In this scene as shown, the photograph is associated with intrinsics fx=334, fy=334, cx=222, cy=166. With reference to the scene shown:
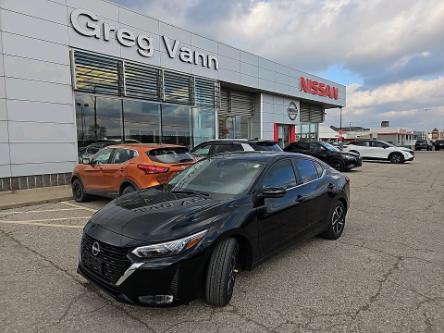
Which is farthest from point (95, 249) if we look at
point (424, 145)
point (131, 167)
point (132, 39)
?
point (424, 145)

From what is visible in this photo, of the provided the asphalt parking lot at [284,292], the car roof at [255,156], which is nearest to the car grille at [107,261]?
the asphalt parking lot at [284,292]

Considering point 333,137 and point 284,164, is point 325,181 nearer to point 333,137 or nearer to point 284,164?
point 284,164

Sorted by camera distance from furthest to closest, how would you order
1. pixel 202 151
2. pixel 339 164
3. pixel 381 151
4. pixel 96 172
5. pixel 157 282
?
pixel 381 151
pixel 339 164
pixel 202 151
pixel 96 172
pixel 157 282

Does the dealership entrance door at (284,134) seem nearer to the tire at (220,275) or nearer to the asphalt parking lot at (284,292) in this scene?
the asphalt parking lot at (284,292)

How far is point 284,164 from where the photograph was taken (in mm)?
4527

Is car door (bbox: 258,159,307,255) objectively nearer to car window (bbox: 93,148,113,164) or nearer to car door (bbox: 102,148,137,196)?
car door (bbox: 102,148,137,196)

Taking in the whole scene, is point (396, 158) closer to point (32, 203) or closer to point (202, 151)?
point (202, 151)

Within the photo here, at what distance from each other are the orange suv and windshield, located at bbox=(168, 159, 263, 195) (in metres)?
2.40

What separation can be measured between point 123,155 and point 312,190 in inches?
181

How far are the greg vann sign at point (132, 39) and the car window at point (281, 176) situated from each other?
34.5 feet

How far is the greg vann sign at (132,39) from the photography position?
11.9m

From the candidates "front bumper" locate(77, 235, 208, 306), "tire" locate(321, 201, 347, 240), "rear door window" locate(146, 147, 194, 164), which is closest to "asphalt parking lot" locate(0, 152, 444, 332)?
"tire" locate(321, 201, 347, 240)

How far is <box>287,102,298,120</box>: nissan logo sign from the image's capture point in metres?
25.3

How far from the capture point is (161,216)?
10.4 feet
